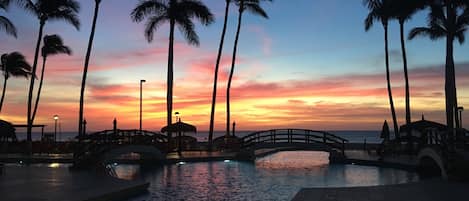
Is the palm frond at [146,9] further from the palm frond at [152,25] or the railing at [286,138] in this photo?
the railing at [286,138]

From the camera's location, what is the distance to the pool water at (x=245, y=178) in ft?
50.4

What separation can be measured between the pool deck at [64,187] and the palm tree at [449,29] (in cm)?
1551

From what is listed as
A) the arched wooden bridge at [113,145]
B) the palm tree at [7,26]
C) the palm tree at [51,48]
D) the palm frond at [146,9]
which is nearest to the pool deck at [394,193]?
the arched wooden bridge at [113,145]

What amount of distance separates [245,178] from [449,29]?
14.0 metres

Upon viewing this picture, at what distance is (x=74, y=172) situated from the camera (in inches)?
774

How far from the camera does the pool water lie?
15375mm

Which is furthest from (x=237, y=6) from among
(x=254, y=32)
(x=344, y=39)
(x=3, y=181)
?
(x=3, y=181)

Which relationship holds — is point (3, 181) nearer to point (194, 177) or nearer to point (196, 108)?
point (194, 177)

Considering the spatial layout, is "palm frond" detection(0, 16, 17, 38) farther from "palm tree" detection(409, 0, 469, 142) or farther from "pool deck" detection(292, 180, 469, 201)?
"palm tree" detection(409, 0, 469, 142)

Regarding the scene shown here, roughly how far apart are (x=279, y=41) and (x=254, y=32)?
3.42m

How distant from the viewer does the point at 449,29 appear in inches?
1032

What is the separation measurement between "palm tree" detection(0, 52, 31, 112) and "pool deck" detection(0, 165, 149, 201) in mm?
29711

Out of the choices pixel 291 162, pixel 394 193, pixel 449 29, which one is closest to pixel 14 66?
pixel 291 162

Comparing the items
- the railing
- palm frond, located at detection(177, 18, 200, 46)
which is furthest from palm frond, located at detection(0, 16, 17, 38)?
the railing
